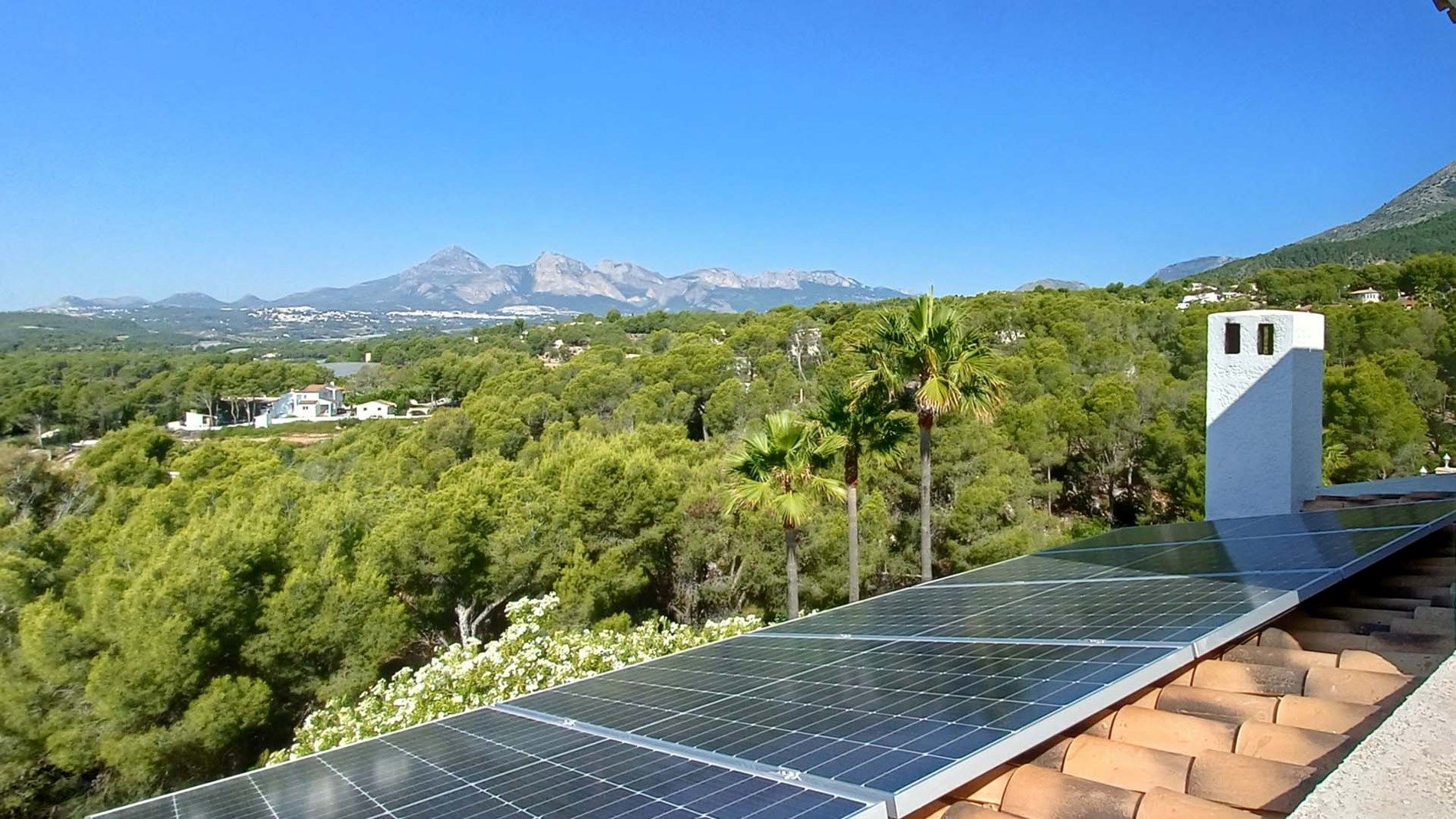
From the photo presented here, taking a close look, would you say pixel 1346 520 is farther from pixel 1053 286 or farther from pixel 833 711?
pixel 1053 286

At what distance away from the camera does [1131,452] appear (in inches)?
1253

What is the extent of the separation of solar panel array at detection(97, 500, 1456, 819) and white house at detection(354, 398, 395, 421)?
6555 centimetres

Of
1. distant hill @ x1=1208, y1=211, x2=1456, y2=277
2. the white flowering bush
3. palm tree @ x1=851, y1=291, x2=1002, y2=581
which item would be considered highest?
distant hill @ x1=1208, y1=211, x2=1456, y2=277

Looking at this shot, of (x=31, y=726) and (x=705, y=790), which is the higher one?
(x=705, y=790)

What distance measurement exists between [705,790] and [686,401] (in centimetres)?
3965

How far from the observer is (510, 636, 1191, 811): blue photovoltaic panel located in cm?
276

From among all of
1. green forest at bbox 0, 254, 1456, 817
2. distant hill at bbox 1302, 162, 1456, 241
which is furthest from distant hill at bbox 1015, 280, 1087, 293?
distant hill at bbox 1302, 162, 1456, 241

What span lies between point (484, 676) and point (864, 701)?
9267mm

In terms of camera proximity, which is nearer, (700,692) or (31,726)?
(700,692)

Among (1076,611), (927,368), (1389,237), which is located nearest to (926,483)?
(927,368)

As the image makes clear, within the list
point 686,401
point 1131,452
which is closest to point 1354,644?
point 1131,452

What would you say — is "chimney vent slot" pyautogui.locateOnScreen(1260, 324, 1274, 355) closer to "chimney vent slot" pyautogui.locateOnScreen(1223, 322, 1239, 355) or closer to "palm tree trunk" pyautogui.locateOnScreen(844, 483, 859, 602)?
"chimney vent slot" pyautogui.locateOnScreen(1223, 322, 1239, 355)

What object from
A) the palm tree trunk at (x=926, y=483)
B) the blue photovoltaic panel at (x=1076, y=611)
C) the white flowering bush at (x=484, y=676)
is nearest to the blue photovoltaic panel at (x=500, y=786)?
the blue photovoltaic panel at (x=1076, y=611)

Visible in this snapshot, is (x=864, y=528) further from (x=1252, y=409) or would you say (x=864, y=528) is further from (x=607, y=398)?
(x=607, y=398)
